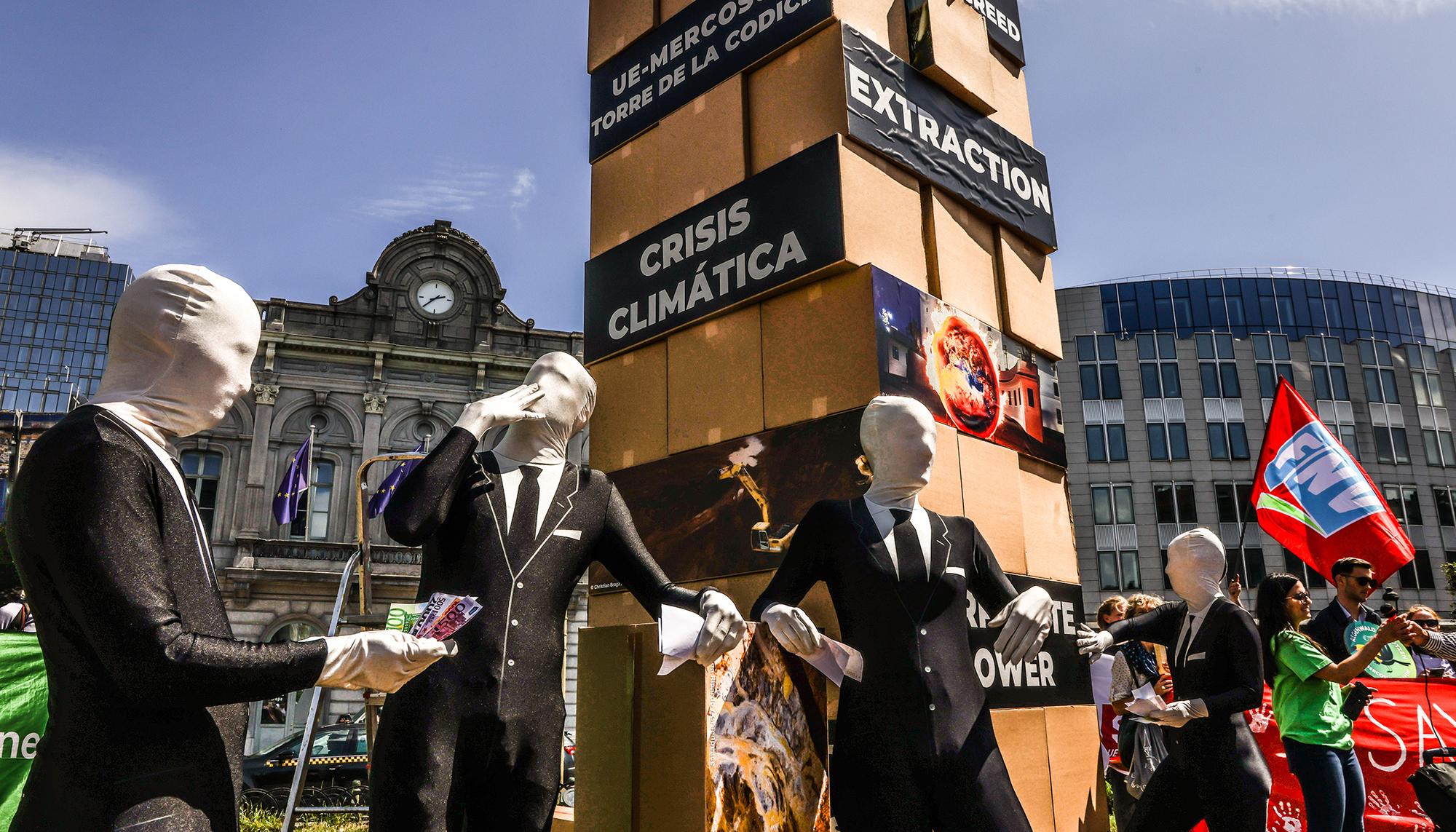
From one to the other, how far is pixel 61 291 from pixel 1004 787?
85.0 metres

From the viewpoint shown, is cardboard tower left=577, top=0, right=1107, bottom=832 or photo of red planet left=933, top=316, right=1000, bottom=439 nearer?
cardboard tower left=577, top=0, right=1107, bottom=832

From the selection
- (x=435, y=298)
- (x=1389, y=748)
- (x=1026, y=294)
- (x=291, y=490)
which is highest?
(x=435, y=298)

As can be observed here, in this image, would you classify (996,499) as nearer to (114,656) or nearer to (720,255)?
(720,255)

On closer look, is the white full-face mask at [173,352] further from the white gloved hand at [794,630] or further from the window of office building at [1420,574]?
the window of office building at [1420,574]

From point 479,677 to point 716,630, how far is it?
604mm

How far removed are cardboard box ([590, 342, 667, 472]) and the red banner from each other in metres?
3.64

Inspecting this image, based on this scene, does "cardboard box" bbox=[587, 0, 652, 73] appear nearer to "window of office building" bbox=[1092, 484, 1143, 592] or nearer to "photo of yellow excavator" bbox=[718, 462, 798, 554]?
"photo of yellow excavator" bbox=[718, 462, 798, 554]

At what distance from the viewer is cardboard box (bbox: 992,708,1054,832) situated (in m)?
3.34

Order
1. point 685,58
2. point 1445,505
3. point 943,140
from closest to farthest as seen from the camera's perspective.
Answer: point 943,140 < point 685,58 < point 1445,505

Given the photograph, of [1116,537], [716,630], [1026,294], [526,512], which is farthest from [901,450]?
[1116,537]

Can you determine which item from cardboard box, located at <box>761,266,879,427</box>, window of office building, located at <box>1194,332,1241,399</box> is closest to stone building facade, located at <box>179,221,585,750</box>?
cardboard box, located at <box>761,266,879,427</box>

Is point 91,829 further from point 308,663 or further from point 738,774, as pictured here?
point 738,774

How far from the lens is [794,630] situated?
2453 millimetres

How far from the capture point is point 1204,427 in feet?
108
